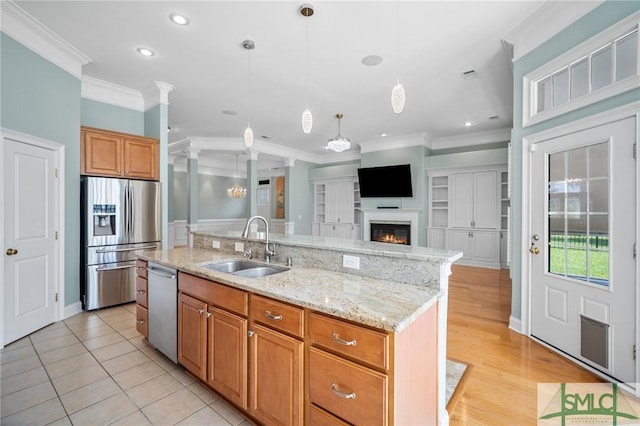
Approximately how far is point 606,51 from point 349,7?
7.09ft

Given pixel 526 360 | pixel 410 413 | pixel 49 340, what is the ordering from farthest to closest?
pixel 49 340 < pixel 526 360 < pixel 410 413

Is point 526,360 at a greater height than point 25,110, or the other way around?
point 25,110

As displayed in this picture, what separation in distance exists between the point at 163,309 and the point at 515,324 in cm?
358

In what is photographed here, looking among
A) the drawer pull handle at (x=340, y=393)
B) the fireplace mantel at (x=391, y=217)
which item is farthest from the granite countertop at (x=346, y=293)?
the fireplace mantel at (x=391, y=217)

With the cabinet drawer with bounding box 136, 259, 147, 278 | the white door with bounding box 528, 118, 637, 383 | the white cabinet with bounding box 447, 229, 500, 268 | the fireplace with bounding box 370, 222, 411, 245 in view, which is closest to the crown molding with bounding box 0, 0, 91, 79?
the cabinet drawer with bounding box 136, 259, 147, 278

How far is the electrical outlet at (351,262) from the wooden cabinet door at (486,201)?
18.6ft

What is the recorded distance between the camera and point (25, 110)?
9.25 feet

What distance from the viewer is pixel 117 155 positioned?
381 centimetres

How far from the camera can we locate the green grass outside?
2.27m

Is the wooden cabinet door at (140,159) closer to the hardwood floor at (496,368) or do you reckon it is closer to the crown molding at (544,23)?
the hardwood floor at (496,368)

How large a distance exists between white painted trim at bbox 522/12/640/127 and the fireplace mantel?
→ 156 inches

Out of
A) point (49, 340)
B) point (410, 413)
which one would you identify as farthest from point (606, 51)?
point (49, 340)

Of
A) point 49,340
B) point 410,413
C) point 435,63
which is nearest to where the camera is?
point 410,413

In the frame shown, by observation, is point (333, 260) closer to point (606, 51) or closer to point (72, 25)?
point (606, 51)
